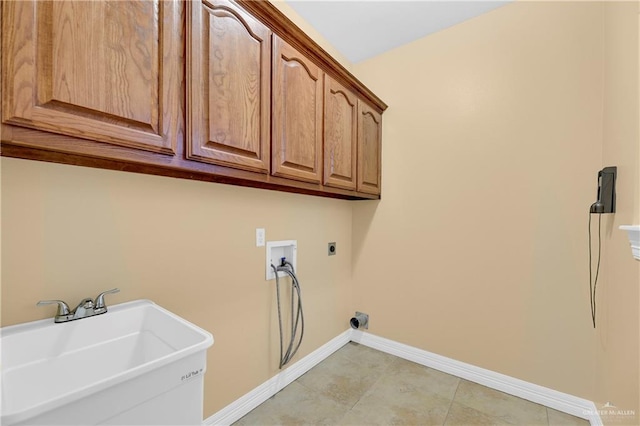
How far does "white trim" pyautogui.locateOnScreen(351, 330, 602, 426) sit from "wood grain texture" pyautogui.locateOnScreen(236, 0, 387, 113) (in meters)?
2.15

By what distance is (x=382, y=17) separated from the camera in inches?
82.4

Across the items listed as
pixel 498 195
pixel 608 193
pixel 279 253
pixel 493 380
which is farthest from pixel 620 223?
pixel 279 253

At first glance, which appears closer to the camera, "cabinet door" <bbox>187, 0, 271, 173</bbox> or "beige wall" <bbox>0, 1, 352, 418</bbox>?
"beige wall" <bbox>0, 1, 352, 418</bbox>

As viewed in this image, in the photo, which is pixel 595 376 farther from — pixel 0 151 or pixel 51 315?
pixel 0 151

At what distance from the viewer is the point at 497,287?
1.97 metres

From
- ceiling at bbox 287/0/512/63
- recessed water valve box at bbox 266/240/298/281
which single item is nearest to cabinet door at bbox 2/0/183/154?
recessed water valve box at bbox 266/240/298/281

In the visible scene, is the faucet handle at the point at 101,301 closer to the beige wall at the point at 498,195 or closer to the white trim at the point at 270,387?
the white trim at the point at 270,387

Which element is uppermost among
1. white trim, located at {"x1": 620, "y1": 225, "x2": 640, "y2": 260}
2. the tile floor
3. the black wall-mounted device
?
the black wall-mounted device

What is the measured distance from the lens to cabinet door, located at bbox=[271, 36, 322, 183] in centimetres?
147

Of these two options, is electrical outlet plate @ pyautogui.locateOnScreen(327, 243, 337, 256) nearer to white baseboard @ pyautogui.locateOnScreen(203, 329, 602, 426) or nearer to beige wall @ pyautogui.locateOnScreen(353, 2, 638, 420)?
beige wall @ pyautogui.locateOnScreen(353, 2, 638, 420)

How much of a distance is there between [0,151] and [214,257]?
92 centimetres

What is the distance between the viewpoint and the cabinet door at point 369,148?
2197mm

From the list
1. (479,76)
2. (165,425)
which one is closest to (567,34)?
(479,76)

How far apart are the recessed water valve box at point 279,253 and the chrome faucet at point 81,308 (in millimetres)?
881
